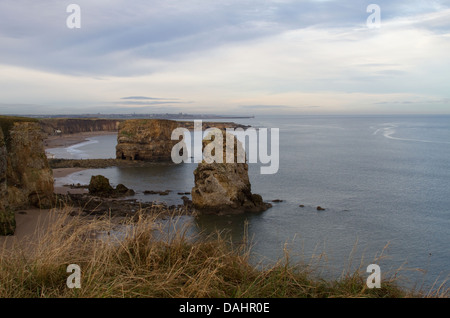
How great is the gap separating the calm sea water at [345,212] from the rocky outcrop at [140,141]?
4.22m

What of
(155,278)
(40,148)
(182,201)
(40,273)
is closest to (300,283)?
(155,278)

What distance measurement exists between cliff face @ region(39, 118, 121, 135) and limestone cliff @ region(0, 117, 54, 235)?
3204 inches

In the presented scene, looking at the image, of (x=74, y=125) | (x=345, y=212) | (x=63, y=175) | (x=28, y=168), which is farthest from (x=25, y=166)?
(x=74, y=125)

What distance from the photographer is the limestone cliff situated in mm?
23078

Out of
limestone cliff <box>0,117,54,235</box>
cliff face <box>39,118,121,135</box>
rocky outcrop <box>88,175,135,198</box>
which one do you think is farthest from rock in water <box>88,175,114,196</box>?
cliff face <box>39,118,121,135</box>

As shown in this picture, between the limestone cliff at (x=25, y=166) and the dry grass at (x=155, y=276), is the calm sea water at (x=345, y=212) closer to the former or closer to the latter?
Answer: the dry grass at (x=155, y=276)

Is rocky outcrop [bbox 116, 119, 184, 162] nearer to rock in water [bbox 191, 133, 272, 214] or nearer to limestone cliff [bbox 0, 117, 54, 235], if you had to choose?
rock in water [bbox 191, 133, 272, 214]

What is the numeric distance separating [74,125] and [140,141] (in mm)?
71602

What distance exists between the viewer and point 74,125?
385ft

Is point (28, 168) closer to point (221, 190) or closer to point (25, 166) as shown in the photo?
point (25, 166)

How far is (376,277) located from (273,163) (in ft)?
153

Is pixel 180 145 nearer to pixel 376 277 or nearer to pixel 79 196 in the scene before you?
pixel 79 196

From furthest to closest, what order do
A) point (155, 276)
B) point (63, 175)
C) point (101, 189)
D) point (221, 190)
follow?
point (63, 175) < point (101, 189) < point (221, 190) < point (155, 276)

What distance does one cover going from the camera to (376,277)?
5195 mm
